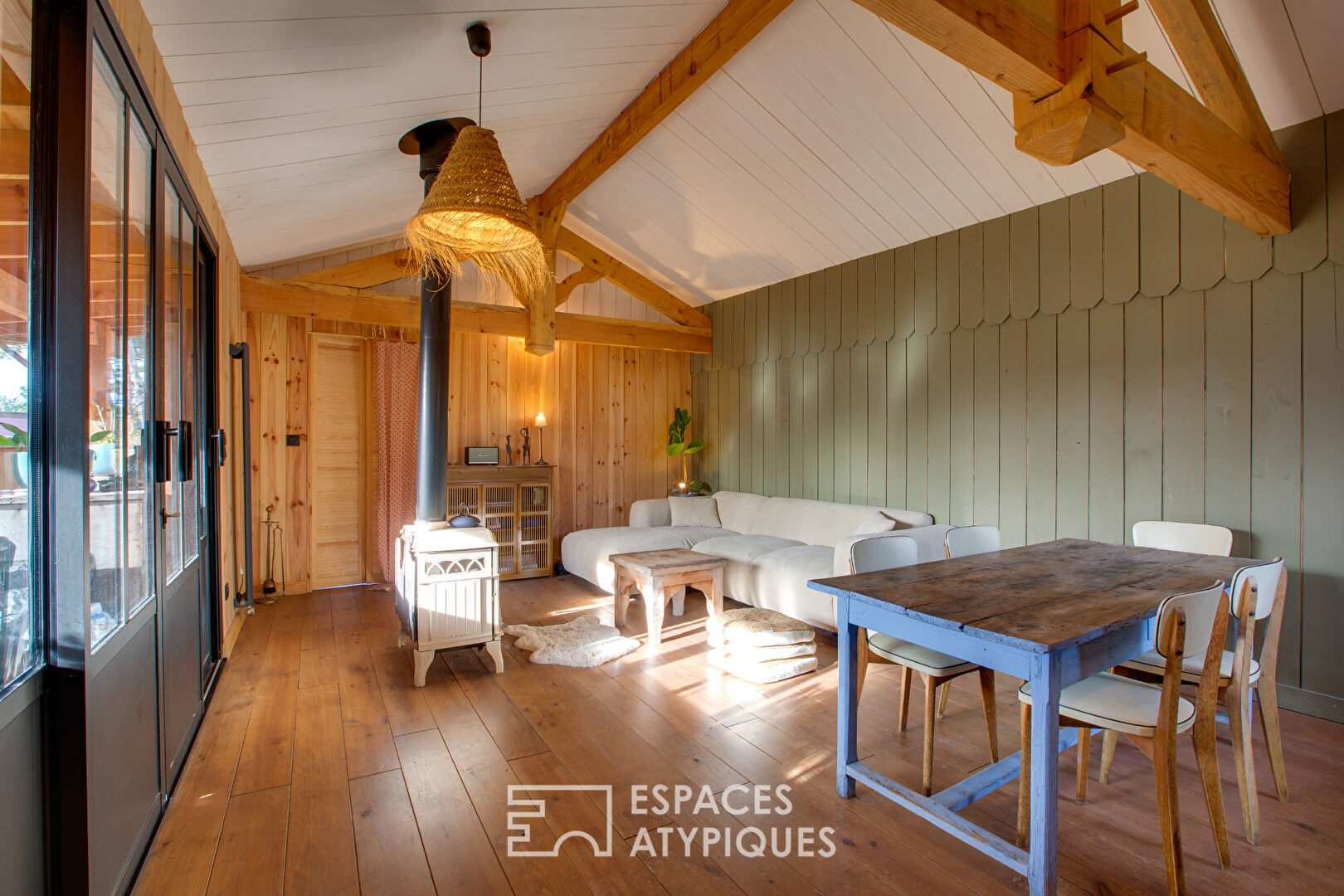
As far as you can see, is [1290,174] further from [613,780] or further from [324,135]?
[324,135]

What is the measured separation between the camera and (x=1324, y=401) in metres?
2.85

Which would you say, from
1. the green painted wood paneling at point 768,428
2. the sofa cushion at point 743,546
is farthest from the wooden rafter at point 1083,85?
the green painted wood paneling at point 768,428

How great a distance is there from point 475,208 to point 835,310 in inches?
134

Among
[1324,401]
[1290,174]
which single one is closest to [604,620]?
[1324,401]

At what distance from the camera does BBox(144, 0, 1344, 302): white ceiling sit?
7.99ft

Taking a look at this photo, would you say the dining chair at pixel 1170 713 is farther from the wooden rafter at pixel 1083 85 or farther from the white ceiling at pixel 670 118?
the white ceiling at pixel 670 118

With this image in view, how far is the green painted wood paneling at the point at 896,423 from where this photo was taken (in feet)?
15.3

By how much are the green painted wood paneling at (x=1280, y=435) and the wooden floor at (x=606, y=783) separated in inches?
24.4

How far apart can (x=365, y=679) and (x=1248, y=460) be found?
434 cm

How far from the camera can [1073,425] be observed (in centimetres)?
372

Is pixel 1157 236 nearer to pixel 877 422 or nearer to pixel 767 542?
pixel 877 422

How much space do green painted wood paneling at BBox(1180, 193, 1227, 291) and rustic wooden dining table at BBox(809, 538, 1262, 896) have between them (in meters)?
1.45

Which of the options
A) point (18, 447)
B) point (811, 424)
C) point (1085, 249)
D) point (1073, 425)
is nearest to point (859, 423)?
point (811, 424)

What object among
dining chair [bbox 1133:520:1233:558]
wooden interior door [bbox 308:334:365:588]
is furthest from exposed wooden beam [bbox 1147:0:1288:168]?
wooden interior door [bbox 308:334:365:588]
